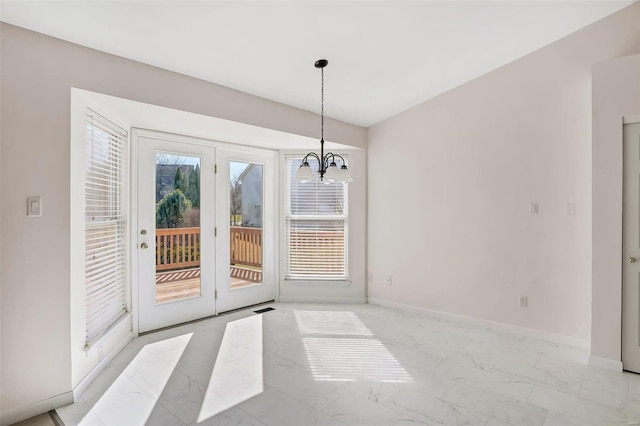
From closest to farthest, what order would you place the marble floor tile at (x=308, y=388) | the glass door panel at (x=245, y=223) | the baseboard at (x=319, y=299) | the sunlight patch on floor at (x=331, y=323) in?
the marble floor tile at (x=308, y=388)
the sunlight patch on floor at (x=331, y=323)
the glass door panel at (x=245, y=223)
the baseboard at (x=319, y=299)

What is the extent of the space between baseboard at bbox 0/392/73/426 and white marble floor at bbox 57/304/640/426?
63mm

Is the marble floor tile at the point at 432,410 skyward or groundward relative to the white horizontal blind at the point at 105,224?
groundward

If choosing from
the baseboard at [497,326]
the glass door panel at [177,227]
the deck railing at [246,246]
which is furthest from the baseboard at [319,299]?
the glass door panel at [177,227]

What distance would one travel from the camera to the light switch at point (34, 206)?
2080 mm

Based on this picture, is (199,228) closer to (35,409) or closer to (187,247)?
(187,247)

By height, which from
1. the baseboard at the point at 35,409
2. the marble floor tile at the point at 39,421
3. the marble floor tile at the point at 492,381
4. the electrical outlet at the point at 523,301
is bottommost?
the marble floor tile at the point at 39,421

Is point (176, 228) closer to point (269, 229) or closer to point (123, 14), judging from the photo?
point (269, 229)

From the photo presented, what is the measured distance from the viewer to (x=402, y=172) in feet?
14.4

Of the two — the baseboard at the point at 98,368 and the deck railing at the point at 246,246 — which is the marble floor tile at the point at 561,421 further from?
the deck railing at the point at 246,246

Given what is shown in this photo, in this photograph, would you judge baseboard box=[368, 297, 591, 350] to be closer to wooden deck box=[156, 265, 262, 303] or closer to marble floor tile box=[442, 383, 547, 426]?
marble floor tile box=[442, 383, 547, 426]

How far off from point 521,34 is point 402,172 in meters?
1.91

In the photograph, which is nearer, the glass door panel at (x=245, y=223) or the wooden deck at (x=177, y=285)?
the wooden deck at (x=177, y=285)

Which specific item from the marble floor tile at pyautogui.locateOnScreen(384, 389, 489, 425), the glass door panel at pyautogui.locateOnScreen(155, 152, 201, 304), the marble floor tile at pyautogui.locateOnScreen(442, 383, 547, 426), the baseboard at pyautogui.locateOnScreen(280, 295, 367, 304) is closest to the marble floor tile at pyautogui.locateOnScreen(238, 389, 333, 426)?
the marble floor tile at pyautogui.locateOnScreen(384, 389, 489, 425)

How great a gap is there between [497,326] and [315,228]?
100 inches
